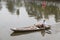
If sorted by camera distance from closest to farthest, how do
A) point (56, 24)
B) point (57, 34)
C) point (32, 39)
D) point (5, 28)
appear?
point (32, 39), point (57, 34), point (5, 28), point (56, 24)

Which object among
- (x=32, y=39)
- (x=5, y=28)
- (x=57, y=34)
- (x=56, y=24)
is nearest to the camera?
(x=32, y=39)

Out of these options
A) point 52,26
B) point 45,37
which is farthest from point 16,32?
point 52,26

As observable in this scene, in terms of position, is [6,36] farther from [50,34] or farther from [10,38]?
[50,34]

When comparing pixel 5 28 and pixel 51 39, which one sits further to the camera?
pixel 5 28

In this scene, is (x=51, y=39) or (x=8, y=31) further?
(x=8, y=31)

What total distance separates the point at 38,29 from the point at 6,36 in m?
2.63

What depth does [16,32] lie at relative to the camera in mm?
15977

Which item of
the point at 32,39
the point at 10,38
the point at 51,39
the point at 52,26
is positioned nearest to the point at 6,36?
the point at 10,38

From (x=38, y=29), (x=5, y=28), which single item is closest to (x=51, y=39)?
(x=38, y=29)

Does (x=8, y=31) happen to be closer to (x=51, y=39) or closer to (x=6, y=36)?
(x=6, y=36)

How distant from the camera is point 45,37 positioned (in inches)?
599

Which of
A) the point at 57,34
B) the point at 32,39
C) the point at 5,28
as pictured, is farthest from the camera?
the point at 5,28

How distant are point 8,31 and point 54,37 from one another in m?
3.55

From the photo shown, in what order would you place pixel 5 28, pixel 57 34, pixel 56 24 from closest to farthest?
pixel 57 34 < pixel 5 28 < pixel 56 24
